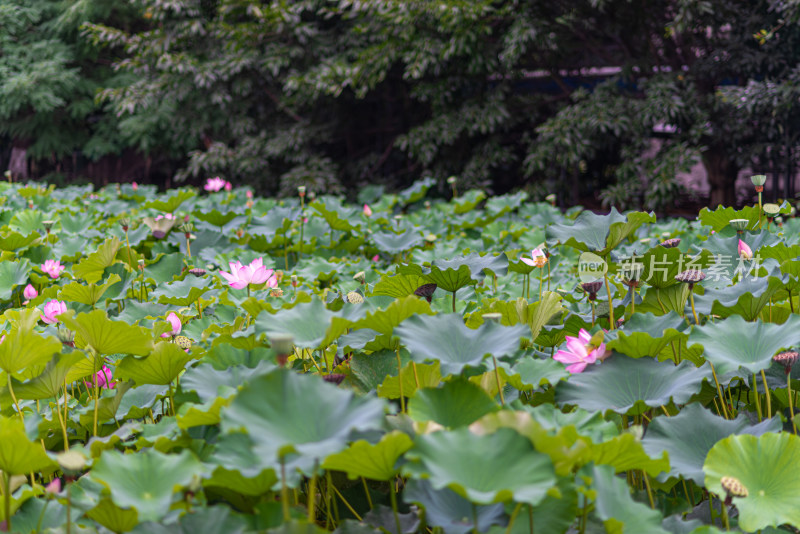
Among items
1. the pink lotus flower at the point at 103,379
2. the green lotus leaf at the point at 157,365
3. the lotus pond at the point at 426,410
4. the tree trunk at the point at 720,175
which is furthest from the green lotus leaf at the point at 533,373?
the tree trunk at the point at 720,175

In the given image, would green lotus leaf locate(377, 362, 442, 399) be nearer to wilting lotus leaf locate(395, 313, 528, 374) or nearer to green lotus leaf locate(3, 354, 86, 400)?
wilting lotus leaf locate(395, 313, 528, 374)

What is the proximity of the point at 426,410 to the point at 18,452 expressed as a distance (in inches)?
17.6

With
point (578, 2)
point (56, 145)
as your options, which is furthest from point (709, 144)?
point (56, 145)

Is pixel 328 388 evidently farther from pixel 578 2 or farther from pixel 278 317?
pixel 578 2

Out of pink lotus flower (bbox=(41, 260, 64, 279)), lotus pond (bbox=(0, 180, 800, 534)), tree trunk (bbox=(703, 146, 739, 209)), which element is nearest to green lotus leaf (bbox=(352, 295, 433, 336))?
lotus pond (bbox=(0, 180, 800, 534))

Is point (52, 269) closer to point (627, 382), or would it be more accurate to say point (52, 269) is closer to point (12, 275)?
point (12, 275)

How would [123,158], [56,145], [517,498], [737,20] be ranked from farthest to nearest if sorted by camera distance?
[123,158] < [56,145] < [737,20] < [517,498]

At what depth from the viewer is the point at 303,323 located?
0.95 m

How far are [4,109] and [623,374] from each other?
10.3 m

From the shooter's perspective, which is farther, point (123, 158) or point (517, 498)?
point (123, 158)

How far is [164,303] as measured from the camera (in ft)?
5.06

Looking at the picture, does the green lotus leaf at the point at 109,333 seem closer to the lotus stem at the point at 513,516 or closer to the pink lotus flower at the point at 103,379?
the pink lotus flower at the point at 103,379

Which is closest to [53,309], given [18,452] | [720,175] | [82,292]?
[82,292]

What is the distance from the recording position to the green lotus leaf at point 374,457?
0.68 meters
